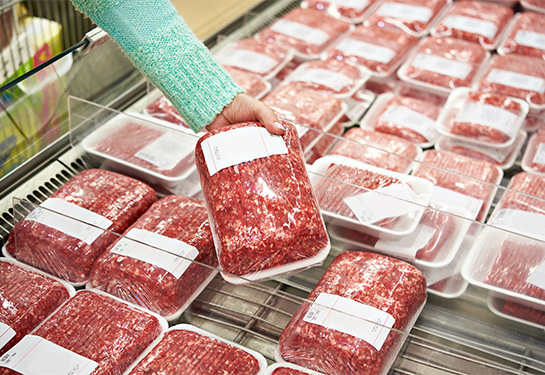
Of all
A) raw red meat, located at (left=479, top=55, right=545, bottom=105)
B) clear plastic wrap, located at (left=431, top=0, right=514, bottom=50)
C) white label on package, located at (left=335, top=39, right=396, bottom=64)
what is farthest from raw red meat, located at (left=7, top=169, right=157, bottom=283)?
clear plastic wrap, located at (left=431, top=0, right=514, bottom=50)

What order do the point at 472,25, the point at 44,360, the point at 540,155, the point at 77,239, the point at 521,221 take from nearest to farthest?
1. the point at 44,360
2. the point at 77,239
3. the point at 521,221
4. the point at 540,155
5. the point at 472,25

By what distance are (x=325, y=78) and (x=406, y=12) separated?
2.64ft

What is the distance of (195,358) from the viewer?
1421 millimetres

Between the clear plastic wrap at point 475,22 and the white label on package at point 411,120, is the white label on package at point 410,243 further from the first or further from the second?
the clear plastic wrap at point 475,22

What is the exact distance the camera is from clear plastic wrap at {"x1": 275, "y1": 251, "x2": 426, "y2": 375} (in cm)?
141

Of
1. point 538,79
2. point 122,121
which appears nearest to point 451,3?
point 538,79

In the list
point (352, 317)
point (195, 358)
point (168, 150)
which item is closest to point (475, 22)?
point (168, 150)

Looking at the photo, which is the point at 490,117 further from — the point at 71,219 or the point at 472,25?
the point at 71,219

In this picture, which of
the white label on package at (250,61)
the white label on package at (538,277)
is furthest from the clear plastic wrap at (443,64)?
the white label on package at (538,277)

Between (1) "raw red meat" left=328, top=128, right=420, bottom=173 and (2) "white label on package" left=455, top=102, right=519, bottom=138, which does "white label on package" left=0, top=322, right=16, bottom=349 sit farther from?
(2) "white label on package" left=455, top=102, right=519, bottom=138

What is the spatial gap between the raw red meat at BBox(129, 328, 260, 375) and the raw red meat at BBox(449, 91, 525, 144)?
4.30ft

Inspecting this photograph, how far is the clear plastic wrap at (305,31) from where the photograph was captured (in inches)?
113

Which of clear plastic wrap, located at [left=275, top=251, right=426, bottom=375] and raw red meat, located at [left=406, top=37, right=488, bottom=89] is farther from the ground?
clear plastic wrap, located at [left=275, top=251, right=426, bottom=375]

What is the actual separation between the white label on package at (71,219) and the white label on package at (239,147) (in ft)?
1.32
